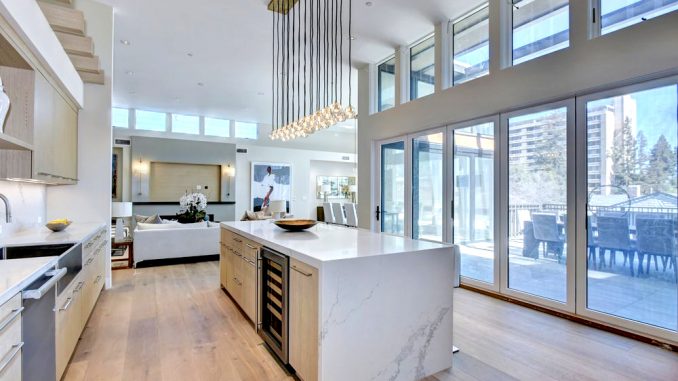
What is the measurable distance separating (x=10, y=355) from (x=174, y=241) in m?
4.48

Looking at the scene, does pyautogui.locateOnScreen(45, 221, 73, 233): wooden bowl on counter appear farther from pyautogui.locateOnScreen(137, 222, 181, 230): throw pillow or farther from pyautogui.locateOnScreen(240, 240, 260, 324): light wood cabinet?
pyautogui.locateOnScreen(137, 222, 181, 230): throw pillow

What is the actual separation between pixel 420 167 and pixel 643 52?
2946 mm

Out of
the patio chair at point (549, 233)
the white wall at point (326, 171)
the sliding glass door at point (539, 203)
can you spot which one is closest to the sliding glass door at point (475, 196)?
the sliding glass door at point (539, 203)

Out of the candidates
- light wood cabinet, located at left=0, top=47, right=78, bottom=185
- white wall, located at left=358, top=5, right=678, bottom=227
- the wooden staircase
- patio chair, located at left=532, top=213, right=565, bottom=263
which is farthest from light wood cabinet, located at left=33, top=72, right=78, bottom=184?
patio chair, located at left=532, top=213, right=565, bottom=263

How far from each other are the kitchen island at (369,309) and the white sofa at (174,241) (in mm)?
3800

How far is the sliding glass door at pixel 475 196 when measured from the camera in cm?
426

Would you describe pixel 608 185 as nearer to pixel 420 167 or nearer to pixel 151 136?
pixel 420 167

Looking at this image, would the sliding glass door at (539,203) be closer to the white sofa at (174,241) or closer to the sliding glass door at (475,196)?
the sliding glass door at (475,196)

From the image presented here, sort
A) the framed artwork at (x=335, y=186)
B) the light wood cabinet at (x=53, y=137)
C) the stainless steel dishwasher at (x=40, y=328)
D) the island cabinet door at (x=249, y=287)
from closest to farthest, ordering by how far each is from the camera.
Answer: the stainless steel dishwasher at (x=40, y=328)
the light wood cabinet at (x=53, y=137)
the island cabinet door at (x=249, y=287)
the framed artwork at (x=335, y=186)

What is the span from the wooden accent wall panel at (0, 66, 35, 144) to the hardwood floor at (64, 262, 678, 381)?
175 centimetres

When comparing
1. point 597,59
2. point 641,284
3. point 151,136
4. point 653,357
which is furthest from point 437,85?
point 151,136

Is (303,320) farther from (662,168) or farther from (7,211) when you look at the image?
(662,168)

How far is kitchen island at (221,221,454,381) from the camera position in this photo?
6.28 feet

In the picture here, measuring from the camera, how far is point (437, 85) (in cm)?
486
